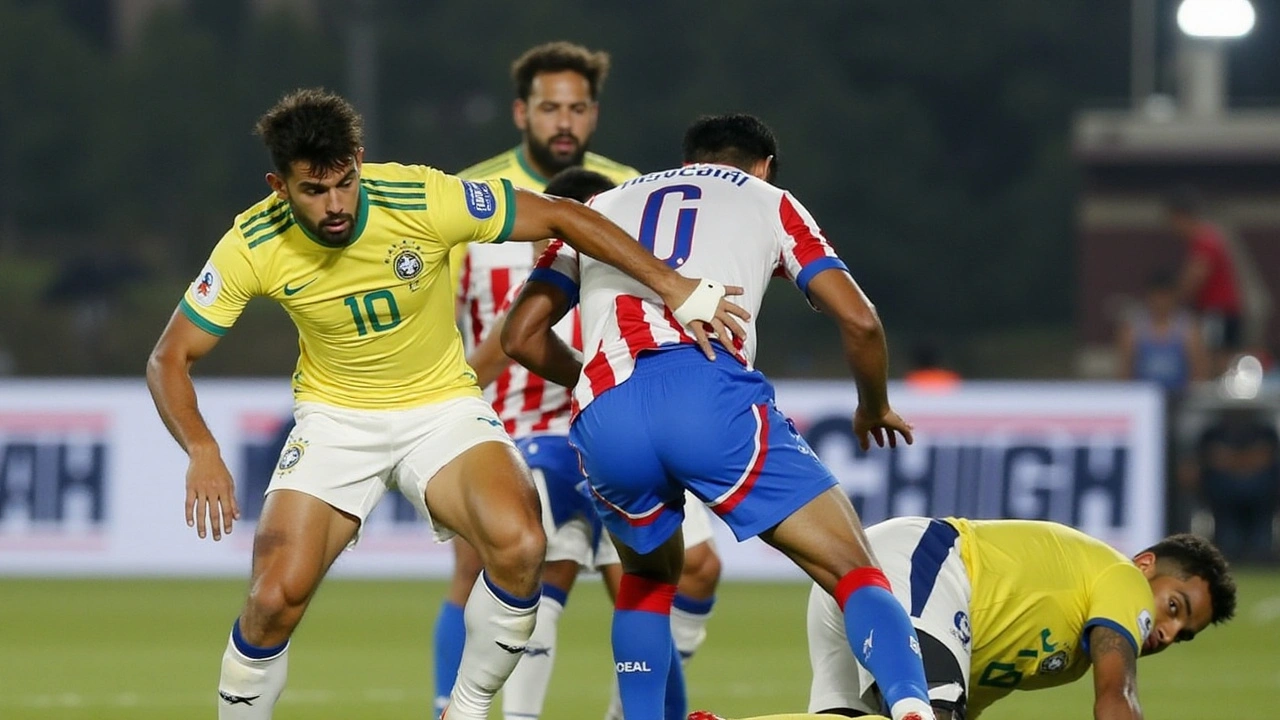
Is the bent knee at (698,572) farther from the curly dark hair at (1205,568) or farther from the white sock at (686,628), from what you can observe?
the curly dark hair at (1205,568)

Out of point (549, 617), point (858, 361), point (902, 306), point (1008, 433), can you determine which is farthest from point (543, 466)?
point (902, 306)

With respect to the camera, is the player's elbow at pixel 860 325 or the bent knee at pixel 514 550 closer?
the player's elbow at pixel 860 325

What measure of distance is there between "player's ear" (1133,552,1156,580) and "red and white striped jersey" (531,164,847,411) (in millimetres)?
1236

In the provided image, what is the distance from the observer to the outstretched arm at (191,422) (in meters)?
5.28

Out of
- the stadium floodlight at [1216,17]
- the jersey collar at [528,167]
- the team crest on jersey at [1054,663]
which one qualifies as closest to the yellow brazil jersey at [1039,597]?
the team crest on jersey at [1054,663]

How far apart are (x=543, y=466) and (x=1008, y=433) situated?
6200 millimetres

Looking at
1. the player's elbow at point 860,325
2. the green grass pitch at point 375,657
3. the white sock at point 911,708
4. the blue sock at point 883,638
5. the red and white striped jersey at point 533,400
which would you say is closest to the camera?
the white sock at point 911,708

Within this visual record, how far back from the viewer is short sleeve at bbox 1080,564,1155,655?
5.30 metres

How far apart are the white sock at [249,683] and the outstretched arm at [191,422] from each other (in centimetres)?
35

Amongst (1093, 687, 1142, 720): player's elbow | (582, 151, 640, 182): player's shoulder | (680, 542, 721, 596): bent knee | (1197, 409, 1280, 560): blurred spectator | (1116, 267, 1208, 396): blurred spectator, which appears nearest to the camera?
(1093, 687, 1142, 720): player's elbow

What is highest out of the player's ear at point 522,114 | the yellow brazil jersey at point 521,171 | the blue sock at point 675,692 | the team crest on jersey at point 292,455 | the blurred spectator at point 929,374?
the player's ear at point 522,114

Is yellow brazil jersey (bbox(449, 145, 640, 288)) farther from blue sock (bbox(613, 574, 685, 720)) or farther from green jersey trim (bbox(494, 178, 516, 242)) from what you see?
blue sock (bbox(613, 574, 685, 720))

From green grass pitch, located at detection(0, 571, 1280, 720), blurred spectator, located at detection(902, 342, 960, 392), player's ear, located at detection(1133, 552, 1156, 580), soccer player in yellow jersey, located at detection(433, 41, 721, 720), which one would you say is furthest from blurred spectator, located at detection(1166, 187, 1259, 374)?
player's ear, located at detection(1133, 552, 1156, 580)

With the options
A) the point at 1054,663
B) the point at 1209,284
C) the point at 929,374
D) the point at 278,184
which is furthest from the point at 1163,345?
the point at 278,184
